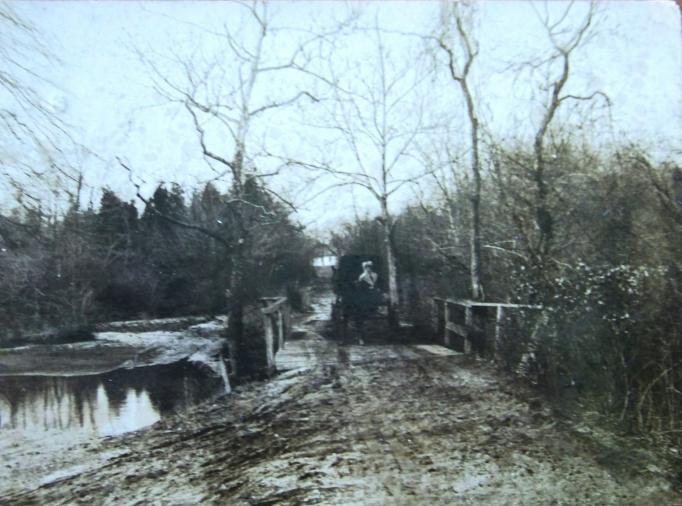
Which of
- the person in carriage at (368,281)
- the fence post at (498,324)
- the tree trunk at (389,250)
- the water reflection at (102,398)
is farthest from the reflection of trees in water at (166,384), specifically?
the fence post at (498,324)

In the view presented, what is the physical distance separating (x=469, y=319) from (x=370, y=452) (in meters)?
0.99

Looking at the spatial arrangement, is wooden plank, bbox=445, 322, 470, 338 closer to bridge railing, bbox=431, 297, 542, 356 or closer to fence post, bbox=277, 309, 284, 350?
bridge railing, bbox=431, 297, 542, 356

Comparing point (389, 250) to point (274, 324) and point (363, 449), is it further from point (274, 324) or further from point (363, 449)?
point (363, 449)

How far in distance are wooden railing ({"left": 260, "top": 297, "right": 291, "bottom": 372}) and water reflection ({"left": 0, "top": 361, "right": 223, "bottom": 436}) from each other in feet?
1.26

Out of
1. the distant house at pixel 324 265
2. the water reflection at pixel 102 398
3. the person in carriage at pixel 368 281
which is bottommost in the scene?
the water reflection at pixel 102 398

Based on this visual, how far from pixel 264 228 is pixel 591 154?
193 centimetres

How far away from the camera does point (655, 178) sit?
2727 millimetres

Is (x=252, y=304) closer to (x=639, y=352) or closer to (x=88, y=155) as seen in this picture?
(x=88, y=155)

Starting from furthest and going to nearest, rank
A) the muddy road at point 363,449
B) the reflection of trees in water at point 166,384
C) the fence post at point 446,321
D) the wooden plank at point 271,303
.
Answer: the fence post at point 446,321 → the wooden plank at point 271,303 → the reflection of trees in water at point 166,384 → the muddy road at point 363,449

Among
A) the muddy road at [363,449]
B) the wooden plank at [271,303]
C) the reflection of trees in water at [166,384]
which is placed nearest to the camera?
the muddy road at [363,449]

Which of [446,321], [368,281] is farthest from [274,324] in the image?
[446,321]

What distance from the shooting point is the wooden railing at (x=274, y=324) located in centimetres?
261

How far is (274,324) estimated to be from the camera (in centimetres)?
265

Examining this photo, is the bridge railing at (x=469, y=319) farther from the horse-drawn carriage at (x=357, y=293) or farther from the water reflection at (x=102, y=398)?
the water reflection at (x=102, y=398)
